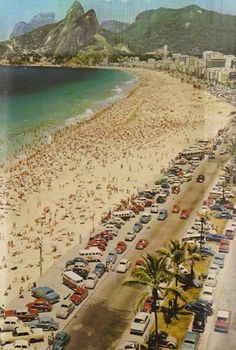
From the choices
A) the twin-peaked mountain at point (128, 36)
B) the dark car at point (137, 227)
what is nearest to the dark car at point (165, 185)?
the dark car at point (137, 227)

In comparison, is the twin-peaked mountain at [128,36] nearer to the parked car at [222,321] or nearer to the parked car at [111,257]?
the parked car at [111,257]

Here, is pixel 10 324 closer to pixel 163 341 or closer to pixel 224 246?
pixel 163 341

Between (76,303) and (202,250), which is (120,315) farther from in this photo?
(202,250)

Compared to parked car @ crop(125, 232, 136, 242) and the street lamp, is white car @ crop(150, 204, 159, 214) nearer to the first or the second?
parked car @ crop(125, 232, 136, 242)

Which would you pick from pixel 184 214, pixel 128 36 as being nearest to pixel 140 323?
pixel 184 214

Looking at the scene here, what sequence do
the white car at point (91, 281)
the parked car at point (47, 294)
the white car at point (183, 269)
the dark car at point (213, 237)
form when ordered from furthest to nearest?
the dark car at point (213, 237)
the white car at point (183, 269)
the white car at point (91, 281)
the parked car at point (47, 294)
